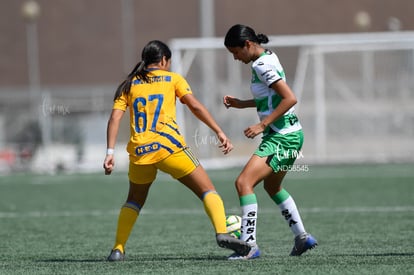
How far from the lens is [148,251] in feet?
28.0

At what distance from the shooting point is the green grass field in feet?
23.1

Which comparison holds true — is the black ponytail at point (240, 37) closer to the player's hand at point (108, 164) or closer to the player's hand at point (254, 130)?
the player's hand at point (254, 130)

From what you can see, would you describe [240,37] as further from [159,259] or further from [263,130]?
[159,259]

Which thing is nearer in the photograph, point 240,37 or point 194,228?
point 240,37

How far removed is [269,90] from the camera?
742 cm

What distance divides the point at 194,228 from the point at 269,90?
12.1 feet

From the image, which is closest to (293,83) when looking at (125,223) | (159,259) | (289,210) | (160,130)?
(289,210)

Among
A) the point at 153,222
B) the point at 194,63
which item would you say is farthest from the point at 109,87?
the point at 153,222

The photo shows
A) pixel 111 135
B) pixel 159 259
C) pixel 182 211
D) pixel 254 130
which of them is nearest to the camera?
pixel 254 130

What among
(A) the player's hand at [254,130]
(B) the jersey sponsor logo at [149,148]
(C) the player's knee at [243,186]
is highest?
(A) the player's hand at [254,130]

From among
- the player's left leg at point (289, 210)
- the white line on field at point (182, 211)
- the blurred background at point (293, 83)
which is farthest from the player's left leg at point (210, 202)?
the white line on field at point (182, 211)

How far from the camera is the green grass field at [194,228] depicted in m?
7.03

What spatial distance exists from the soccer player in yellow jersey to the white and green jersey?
457 millimetres

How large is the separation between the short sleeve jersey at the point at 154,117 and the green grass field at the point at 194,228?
35.0 inches
